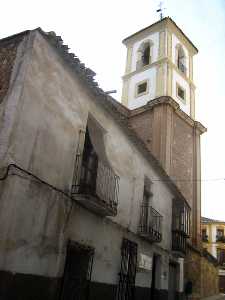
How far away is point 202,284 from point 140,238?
9268mm

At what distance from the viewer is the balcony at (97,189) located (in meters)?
7.28

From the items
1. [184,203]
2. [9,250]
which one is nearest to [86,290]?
[9,250]

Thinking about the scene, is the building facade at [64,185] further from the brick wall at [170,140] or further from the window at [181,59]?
the window at [181,59]

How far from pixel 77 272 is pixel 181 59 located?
17.4m

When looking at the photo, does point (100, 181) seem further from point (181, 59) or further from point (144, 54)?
point (181, 59)

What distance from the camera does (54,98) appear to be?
707 cm

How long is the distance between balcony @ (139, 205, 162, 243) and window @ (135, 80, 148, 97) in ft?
31.5

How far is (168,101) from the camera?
17797 mm

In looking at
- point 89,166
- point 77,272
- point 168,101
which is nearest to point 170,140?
point 168,101

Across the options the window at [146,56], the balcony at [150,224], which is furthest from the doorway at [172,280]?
the window at [146,56]

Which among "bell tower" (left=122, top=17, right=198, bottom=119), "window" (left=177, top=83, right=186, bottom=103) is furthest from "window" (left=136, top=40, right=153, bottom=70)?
"window" (left=177, top=83, right=186, bottom=103)

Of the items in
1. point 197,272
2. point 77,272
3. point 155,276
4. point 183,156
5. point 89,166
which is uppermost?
point 183,156

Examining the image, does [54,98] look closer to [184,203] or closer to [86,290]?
[86,290]

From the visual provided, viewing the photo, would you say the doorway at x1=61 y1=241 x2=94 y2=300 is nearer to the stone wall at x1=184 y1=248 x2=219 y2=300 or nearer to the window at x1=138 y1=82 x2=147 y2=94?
the stone wall at x1=184 y1=248 x2=219 y2=300
